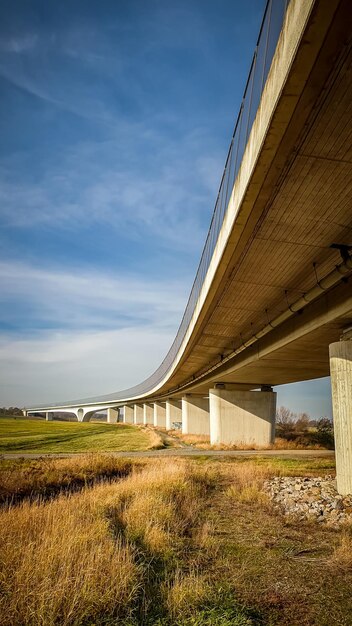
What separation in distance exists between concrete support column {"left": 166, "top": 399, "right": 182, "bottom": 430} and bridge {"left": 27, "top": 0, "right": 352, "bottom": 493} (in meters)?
40.4

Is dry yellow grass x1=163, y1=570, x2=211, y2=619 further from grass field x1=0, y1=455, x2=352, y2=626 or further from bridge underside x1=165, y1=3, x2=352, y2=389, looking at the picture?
bridge underside x1=165, y1=3, x2=352, y2=389

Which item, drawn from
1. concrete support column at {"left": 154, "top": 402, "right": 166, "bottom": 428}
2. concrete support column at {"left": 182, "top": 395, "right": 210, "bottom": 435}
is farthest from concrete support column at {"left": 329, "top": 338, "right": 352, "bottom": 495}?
concrete support column at {"left": 154, "top": 402, "right": 166, "bottom": 428}

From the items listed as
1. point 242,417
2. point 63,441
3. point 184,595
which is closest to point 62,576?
point 184,595

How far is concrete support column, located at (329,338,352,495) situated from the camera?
9727 millimetres

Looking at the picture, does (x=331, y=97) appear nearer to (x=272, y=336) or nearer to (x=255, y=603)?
(x=255, y=603)

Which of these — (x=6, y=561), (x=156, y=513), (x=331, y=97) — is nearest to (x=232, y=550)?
(x=156, y=513)

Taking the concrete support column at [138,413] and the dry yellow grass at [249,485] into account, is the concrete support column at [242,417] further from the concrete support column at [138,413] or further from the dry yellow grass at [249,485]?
the concrete support column at [138,413]

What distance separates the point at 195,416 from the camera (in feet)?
138

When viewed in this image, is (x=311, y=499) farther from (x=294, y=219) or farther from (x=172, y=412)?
(x=172, y=412)

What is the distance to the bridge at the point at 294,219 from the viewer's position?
3918 millimetres

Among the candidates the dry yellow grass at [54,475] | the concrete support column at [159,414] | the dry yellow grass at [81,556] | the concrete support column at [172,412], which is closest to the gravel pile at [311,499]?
the dry yellow grass at [81,556]

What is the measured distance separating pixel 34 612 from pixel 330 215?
7136mm

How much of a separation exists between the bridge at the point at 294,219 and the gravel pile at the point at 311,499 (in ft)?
2.76

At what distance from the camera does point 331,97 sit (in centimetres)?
424
